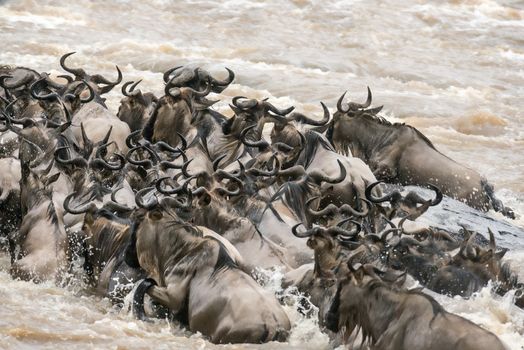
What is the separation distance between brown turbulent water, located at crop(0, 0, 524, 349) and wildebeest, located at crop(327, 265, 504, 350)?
712 cm

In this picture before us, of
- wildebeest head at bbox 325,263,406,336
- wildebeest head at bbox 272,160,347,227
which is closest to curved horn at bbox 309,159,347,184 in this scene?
wildebeest head at bbox 272,160,347,227

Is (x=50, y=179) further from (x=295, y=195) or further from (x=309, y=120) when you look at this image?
(x=309, y=120)

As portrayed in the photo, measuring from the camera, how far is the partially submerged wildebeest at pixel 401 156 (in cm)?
1477

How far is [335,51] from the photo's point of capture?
28891mm

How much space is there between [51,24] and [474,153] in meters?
12.8

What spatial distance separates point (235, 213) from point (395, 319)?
296cm

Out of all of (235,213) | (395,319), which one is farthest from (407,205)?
(395,319)

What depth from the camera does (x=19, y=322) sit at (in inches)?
390

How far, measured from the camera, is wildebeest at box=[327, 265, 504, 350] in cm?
841

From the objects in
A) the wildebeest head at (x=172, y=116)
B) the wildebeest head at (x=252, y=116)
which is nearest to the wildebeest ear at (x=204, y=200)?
the wildebeest head at (x=252, y=116)

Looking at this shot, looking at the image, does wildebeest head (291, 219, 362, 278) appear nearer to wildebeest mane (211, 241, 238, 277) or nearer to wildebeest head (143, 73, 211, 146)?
wildebeest mane (211, 241, 238, 277)

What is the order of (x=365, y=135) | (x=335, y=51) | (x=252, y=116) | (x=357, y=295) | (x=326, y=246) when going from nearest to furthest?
(x=357, y=295) < (x=326, y=246) < (x=252, y=116) < (x=365, y=135) < (x=335, y=51)

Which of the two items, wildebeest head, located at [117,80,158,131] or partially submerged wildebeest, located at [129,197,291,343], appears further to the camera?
wildebeest head, located at [117,80,158,131]

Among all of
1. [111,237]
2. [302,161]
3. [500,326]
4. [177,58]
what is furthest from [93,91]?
[177,58]
